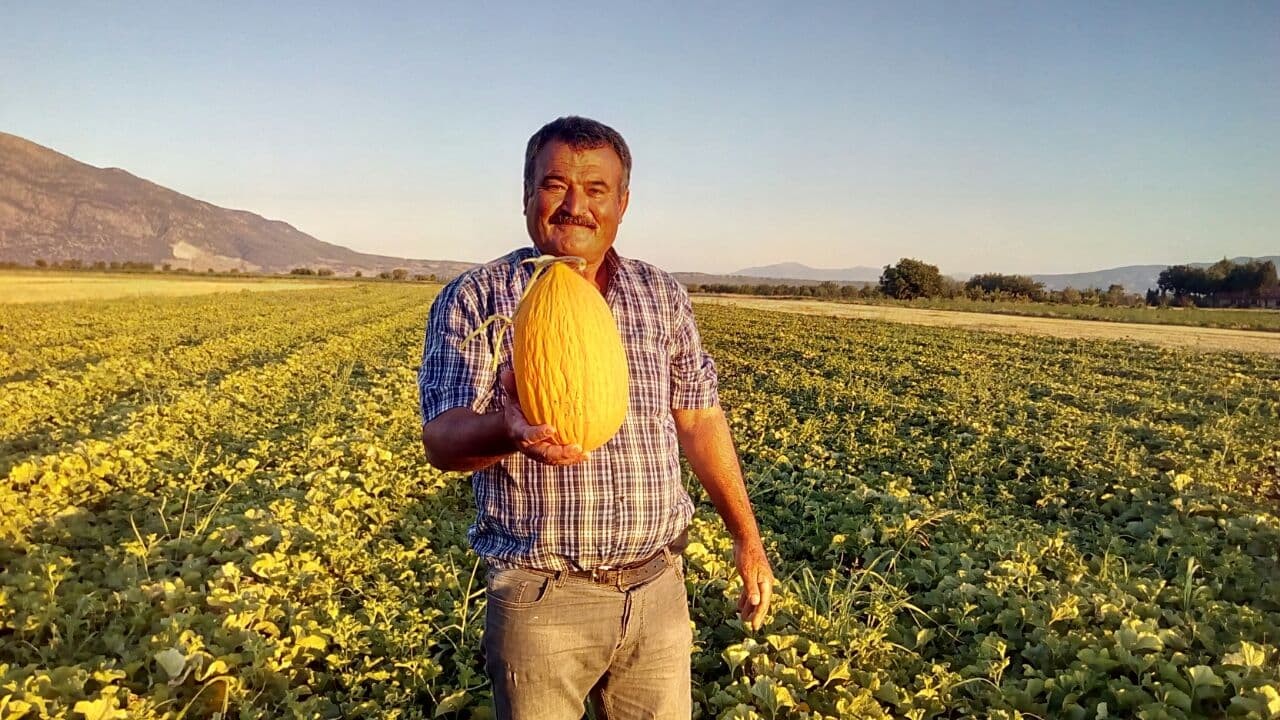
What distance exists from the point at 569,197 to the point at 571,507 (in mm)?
808

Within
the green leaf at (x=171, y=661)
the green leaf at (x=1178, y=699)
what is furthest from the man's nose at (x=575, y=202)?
the green leaf at (x=1178, y=699)

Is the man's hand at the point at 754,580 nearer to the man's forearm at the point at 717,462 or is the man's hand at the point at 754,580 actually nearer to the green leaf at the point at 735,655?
the man's forearm at the point at 717,462

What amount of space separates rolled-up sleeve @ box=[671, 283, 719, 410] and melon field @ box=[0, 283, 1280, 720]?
1.49 metres

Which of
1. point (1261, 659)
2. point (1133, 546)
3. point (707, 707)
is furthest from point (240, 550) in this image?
point (1133, 546)

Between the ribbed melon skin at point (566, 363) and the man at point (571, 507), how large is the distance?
0.69ft

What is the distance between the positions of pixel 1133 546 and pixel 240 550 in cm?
642

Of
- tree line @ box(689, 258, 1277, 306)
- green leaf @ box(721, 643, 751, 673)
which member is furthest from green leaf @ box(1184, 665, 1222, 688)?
tree line @ box(689, 258, 1277, 306)

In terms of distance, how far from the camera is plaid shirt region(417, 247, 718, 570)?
6.12 ft

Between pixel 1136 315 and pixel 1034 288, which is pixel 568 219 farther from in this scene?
pixel 1034 288

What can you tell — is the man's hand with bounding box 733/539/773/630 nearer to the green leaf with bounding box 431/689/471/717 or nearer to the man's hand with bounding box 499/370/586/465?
the man's hand with bounding box 499/370/586/465

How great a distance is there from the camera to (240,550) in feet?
14.6

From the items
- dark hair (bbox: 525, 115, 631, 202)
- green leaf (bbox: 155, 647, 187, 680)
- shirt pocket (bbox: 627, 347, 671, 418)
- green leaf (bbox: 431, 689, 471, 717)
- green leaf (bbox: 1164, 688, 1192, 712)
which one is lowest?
green leaf (bbox: 431, 689, 471, 717)

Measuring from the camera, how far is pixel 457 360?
188 cm

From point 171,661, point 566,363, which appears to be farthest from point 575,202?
point 171,661
